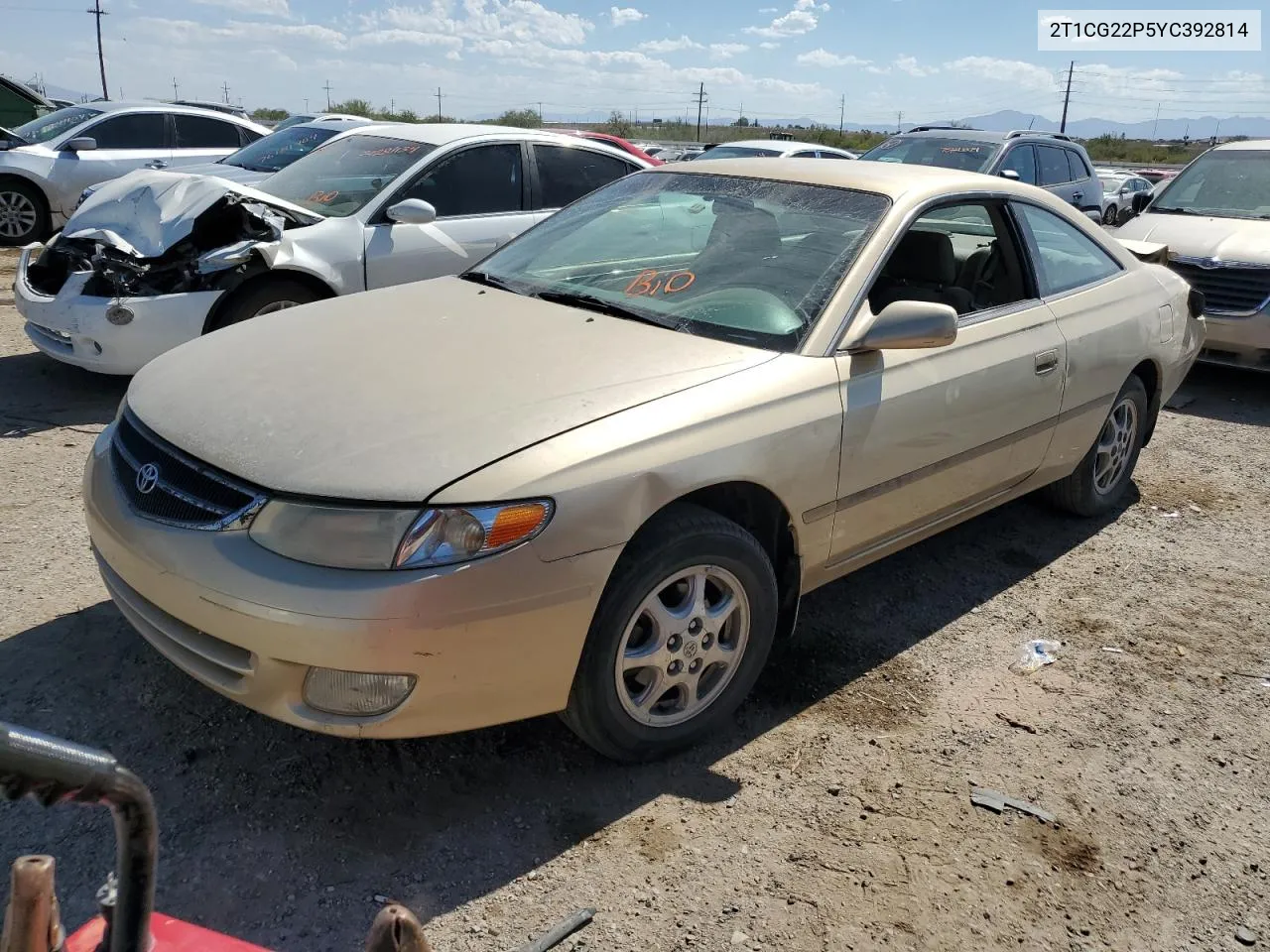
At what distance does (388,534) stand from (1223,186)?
28.6 feet

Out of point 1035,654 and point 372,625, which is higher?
point 372,625

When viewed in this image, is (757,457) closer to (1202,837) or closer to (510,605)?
(510,605)

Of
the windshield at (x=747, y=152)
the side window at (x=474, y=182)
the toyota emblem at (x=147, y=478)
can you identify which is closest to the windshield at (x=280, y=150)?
the side window at (x=474, y=182)

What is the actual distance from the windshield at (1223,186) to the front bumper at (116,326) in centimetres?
765

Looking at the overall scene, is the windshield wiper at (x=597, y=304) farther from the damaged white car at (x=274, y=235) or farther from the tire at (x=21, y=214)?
the tire at (x=21, y=214)

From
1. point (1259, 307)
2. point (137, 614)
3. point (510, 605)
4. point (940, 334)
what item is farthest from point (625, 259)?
point (1259, 307)

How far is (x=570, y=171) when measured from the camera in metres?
7.03

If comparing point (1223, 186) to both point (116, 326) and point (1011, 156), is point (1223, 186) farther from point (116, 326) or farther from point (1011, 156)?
point (116, 326)

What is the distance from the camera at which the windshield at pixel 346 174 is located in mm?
6336

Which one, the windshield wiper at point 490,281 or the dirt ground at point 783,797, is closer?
the dirt ground at point 783,797

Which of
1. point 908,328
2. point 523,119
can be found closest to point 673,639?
point 908,328

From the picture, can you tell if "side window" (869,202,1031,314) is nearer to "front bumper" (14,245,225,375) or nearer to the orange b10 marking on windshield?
the orange b10 marking on windshield

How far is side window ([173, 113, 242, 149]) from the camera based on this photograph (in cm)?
1158

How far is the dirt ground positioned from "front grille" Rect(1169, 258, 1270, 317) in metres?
4.15
